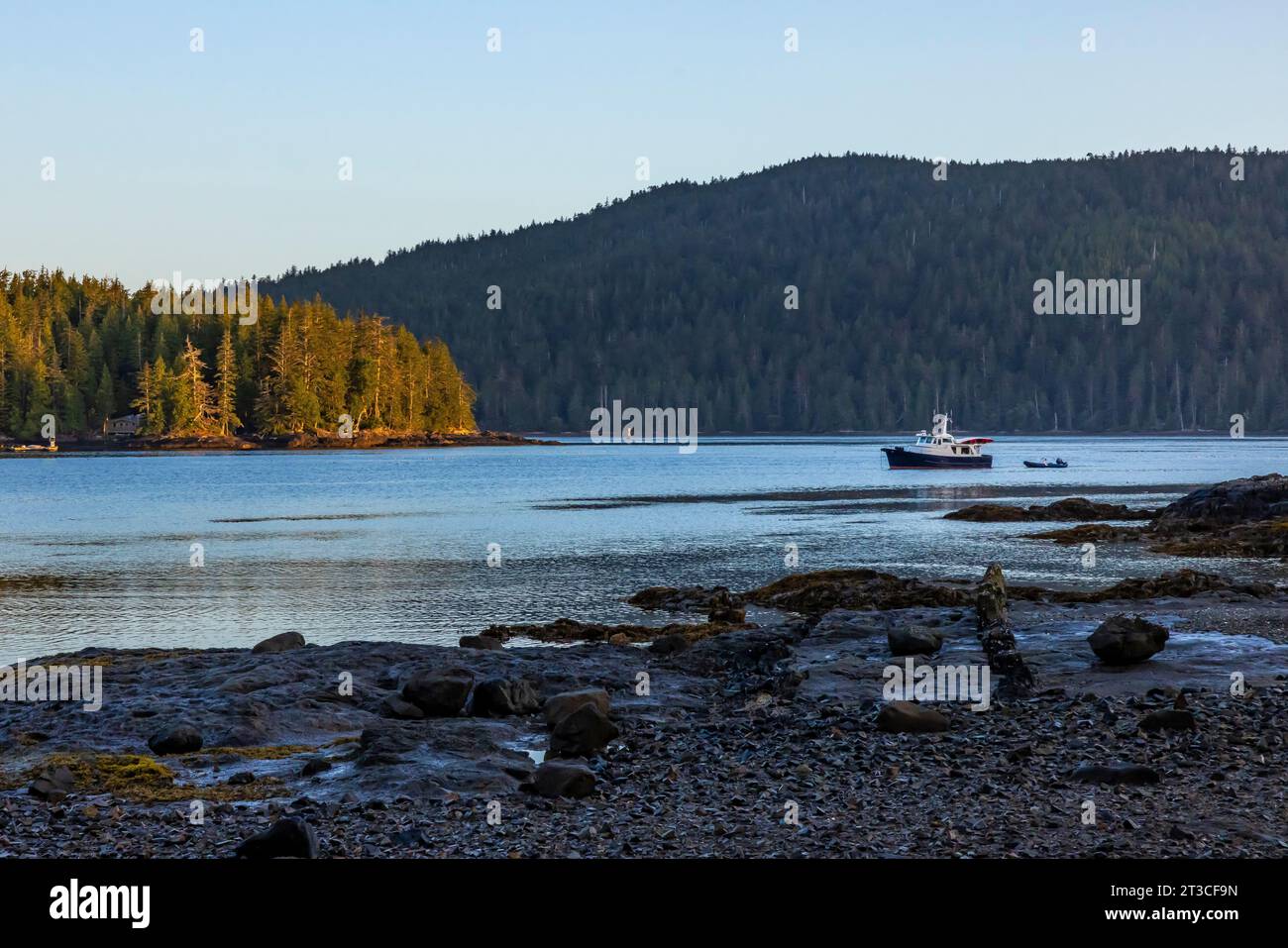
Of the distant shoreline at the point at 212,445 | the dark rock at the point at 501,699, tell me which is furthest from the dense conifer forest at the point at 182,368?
the dark rock at the point at 501,699

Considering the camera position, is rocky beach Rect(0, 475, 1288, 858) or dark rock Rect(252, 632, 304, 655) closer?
rocky beach Rect(0, 475, 1288, 858)

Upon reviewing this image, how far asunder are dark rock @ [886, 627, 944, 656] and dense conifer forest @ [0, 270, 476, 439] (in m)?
156

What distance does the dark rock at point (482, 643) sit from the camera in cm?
2536

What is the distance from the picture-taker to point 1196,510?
54625mm

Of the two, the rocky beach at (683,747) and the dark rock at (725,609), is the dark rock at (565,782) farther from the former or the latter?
the dark rock at (725,609)

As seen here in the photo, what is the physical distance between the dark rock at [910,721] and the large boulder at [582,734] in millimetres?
3458

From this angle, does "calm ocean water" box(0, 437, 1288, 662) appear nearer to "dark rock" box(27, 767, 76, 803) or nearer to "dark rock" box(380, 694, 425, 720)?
"dark rock" box(380, 694, 425, 720)

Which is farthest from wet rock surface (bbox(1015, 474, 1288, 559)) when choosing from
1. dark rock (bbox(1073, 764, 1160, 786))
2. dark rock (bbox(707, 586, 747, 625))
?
dark rock (bbox(1073, 764, 1160, 786))

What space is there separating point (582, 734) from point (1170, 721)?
7202mm

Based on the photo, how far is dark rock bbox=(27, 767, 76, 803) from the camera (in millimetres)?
13969

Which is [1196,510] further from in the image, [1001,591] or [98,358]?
[98,358]

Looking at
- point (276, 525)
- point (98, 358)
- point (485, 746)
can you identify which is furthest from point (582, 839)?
point (98, 358)

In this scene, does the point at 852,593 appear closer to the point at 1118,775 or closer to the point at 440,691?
the point at 440,691

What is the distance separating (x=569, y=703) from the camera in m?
17.9
